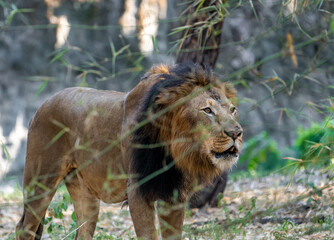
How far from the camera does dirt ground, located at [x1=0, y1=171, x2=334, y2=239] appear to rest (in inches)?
159

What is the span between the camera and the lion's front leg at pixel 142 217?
10.9 feet

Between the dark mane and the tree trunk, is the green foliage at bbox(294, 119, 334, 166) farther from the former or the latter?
the tree trunk

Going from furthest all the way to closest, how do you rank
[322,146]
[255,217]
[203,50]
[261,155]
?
1. [261,155]
2. [203,50]
3. [255,217]
4. [322,146]

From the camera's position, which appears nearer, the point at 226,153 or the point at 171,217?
the point at 226,153

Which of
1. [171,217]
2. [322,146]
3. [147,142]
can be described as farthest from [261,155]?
[322,146]

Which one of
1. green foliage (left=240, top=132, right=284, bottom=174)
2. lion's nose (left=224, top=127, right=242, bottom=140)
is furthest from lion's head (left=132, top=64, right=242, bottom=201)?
green foliage (left=240, top=132, right=284, bottom=174)

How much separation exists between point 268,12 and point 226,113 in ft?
28.5

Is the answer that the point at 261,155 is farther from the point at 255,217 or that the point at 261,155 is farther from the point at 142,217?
the point at 142,217

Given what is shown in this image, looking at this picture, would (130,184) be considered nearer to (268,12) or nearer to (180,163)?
(180,163)

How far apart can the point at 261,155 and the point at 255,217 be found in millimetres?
5760

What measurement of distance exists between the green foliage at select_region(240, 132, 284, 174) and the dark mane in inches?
229

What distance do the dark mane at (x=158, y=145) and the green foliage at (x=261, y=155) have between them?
229 inches

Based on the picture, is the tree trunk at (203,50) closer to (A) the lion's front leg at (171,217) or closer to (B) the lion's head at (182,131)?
(A) the lion's front leg at (171,217)

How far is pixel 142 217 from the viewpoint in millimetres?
3344
